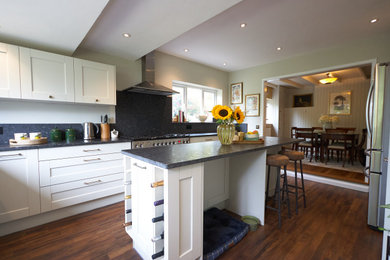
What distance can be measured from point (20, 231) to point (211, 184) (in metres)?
2.03

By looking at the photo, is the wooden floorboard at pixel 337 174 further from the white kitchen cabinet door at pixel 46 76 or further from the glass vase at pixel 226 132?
the white kitchen cabinet door at pixel 46 76

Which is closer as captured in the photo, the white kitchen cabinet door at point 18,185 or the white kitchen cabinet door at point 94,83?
the white kitchen cabinet door at point 18,185

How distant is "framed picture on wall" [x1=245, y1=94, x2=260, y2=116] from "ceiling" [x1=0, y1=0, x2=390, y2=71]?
4.05ft

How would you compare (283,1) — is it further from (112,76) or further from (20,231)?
(20,231)

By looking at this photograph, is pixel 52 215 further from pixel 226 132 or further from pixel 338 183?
pixel 338 183

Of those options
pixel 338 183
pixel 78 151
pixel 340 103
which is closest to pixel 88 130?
pixel 78 151

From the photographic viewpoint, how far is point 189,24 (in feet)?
6.31

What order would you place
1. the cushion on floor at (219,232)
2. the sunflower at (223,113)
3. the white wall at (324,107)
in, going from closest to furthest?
the cushion on floor at (219,232) < the sunflower at (223,113) < the white wall at (324,107)

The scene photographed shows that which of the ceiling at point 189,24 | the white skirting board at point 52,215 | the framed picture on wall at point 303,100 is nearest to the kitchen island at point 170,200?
the white skirting board at point 52,215

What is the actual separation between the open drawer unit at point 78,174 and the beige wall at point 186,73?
1.68m

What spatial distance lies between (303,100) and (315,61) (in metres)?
4.12

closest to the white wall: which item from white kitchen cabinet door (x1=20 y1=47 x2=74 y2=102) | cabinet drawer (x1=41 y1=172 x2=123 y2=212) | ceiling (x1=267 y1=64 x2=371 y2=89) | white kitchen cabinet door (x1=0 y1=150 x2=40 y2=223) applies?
ceiling (x1=267 y1=64 x2=371 y2=89)

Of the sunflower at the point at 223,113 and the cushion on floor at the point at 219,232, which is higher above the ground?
the sunflower at the point at 223,113

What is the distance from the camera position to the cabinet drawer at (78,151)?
1.88 m
